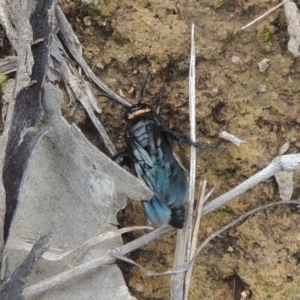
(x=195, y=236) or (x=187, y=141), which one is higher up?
(x=187, y=141)

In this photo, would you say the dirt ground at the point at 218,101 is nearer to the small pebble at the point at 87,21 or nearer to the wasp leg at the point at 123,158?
the small pebble at the point at 87,21

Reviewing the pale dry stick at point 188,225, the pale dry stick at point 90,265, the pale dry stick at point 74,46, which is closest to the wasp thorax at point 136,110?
the pale dry stick at point 74,46

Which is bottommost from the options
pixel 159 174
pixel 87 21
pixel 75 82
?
pixel 159 174

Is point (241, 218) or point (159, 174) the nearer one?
point (241, 218)

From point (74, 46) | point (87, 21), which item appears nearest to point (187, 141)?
point (74, 46)

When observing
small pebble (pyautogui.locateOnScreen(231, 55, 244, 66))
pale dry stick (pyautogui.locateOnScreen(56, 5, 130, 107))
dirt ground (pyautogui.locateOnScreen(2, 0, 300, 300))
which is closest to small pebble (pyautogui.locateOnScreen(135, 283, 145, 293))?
dirt ground (pyautogui.locateOnScreen(2, 0, 300, 300))

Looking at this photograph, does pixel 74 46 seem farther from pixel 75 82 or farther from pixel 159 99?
pixel 159 99
